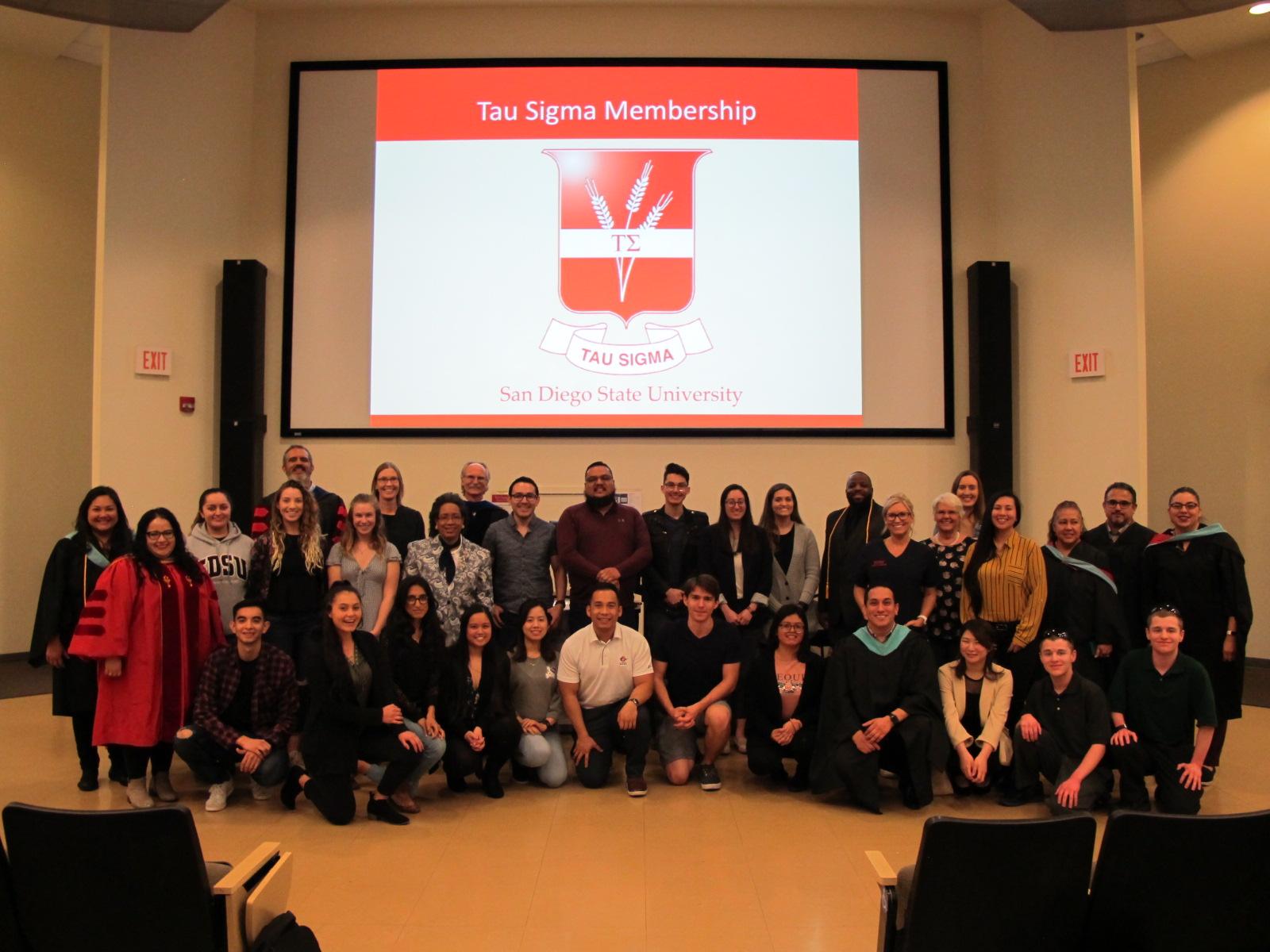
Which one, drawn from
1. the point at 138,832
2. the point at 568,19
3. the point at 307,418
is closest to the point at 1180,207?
the point at 568,19

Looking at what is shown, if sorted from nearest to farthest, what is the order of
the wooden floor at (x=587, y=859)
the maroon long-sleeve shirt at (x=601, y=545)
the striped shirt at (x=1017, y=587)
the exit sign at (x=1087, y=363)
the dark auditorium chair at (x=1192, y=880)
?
the dark auditorium chair at (x=1192, y=880)
the wooden floor at (x=587, y=859)
the striped shirt at (x=1017, y=587)
the maroon long-sleeve shirt at (x=601, y=545)
the exit sign at (x=1087, y=363)

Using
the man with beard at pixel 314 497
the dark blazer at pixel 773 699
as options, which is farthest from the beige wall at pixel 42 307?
the dark blazer at pixel 773 699

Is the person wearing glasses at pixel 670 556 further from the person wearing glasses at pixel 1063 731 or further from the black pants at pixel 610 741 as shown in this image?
the person wearing glasses at pixel 1063 731

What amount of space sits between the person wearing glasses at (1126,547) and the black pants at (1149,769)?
746 mm

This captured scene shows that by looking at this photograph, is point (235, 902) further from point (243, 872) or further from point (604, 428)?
point (604, 428)

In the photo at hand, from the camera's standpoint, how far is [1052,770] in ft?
14.4

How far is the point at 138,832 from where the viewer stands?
6.54 ft

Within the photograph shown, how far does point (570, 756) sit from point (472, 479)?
1.48 meters

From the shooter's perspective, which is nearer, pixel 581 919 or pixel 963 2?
pixel 581 919

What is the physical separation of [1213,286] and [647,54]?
14.4 ft

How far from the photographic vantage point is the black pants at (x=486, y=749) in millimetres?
4602

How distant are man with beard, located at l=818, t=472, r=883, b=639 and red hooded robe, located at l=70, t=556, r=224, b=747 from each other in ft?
9.84

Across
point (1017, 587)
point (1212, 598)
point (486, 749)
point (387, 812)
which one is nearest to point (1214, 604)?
point (1212, 598)

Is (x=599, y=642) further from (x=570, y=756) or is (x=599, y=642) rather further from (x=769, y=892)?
(x=769, y=892)
